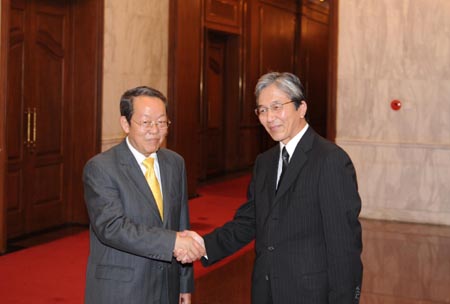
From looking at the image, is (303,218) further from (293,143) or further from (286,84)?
(286,84)

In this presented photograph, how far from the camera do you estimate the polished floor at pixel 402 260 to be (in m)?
5.65

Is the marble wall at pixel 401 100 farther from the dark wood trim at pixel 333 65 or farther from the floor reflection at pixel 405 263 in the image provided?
the floor reflection at pixel 405 263

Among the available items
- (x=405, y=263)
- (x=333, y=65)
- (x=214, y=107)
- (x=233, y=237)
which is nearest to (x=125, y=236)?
(x=233, y=237)

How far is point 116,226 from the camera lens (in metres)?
2.79

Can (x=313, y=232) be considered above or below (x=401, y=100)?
below

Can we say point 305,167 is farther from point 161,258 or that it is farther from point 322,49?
point 322,49

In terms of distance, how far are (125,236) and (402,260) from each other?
4643 millimetres

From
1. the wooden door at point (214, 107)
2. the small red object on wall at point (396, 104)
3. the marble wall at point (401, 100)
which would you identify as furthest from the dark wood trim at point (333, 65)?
the wooden door at point (214, 107)

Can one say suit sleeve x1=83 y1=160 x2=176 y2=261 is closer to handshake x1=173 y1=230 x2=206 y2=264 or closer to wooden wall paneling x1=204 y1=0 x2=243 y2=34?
handshake x1=173 y1=230 x2=206 y2=264

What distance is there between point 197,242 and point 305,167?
0.63m

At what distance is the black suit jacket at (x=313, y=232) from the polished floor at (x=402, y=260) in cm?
274

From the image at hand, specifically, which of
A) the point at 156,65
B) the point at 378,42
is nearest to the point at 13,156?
the point at 156,65

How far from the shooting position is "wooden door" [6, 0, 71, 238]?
7.35 meters

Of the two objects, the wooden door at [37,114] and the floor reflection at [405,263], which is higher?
the wooden door at [37,114]
